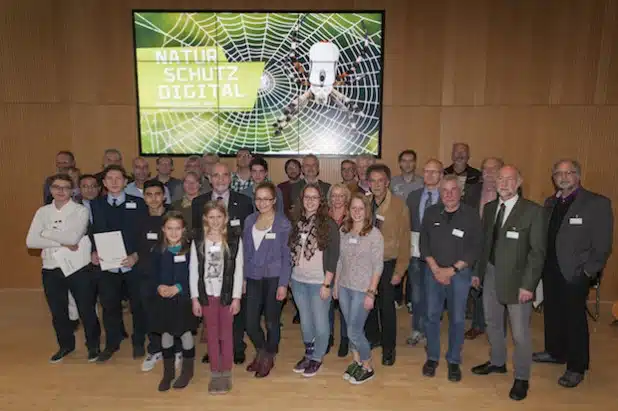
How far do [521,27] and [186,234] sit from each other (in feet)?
15.4

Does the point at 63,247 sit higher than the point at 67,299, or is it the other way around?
the point at 63,247

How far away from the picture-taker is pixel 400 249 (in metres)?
3.92

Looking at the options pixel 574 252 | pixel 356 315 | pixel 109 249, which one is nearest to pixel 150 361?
pixel 109 249

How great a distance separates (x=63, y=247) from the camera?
3984 millimetres

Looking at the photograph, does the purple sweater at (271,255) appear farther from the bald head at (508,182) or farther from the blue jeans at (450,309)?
the bald head at (508,182)

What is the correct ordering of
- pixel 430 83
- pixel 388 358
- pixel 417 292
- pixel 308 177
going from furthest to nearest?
1. pixel 430 83
2. pixel 308 177
3. pixel 417 292
4. pixel 388 358

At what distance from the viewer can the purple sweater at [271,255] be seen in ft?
12.1

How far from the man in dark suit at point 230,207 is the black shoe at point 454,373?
1.74 metres

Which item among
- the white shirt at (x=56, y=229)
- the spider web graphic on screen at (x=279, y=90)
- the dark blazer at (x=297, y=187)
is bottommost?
the white shirt at (x=56, y=229)

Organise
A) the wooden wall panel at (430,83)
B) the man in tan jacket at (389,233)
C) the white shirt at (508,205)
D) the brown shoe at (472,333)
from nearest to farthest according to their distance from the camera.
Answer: the white shirt at (508,205), the man in tan jacket at (389,233), the brown shoe at (472,333), the wooden wall panel at (430,83)

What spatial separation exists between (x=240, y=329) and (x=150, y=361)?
2.64 ft

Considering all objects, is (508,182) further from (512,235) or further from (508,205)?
(512,235)

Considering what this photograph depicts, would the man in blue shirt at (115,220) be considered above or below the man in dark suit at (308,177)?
below

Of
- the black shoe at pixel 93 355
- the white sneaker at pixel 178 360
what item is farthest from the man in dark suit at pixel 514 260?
the black shoe at pixel 93 355
